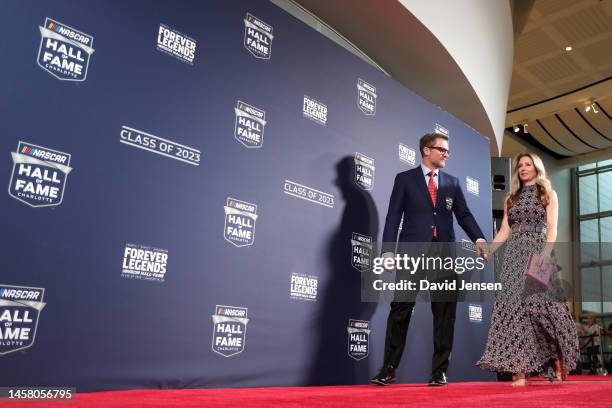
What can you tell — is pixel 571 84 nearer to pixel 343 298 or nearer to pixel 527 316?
pixel 527 316

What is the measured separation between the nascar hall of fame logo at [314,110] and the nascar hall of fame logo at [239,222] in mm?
825

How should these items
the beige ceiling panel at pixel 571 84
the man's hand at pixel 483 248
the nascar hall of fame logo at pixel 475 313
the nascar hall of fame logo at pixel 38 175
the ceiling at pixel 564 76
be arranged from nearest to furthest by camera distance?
the nascar hall of fame logo at pixel 38 175, the man's hand at pixel 483 248, the nascar hall of fame logo at pixel 475 313, the ceiling at pixel 564 76, the beige ceiling panel at pixel 571 84

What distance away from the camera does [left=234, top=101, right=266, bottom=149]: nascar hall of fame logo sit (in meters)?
3.02

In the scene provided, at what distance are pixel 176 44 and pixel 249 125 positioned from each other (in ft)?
1.91

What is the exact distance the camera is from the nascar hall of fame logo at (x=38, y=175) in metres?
2.11

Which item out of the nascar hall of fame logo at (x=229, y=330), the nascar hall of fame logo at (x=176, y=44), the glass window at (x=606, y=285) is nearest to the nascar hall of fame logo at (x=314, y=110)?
the nascar hall of fame logo at (x=176, y=44)

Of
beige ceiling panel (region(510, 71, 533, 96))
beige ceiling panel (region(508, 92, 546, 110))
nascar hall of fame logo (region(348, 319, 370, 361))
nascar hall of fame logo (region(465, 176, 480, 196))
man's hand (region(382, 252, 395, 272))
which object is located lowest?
nascar hall of fame logo (region(348, 319, 370, 361))

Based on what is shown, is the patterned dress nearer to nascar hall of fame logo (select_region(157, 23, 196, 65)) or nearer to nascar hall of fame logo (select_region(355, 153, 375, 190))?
nascar hall of fame logo (select_region(355, 153, 375, 190))

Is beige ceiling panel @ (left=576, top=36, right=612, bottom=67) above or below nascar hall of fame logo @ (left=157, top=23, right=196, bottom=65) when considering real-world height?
above

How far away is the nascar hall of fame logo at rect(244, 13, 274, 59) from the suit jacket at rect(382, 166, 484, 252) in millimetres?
1159

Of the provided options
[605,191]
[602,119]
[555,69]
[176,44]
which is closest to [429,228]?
[176,44]

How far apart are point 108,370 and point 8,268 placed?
58cm

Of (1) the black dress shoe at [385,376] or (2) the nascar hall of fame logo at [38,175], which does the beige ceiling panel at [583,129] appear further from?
(2) the nascar hall of fame logo at [38,175]

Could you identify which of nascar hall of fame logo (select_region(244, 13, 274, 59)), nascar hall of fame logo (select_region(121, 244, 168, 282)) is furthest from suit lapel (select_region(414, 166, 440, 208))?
nascar hall of fame logo (select_region(121, 244, 168, 282))
